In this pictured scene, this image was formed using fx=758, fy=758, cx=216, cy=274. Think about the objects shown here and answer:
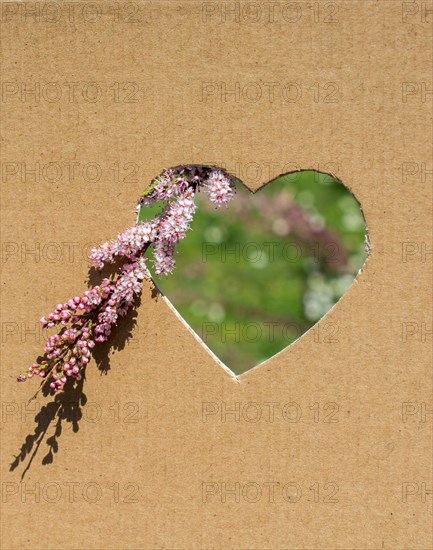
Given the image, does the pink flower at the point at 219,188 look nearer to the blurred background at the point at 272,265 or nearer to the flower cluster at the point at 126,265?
the flower cluster at the point at 126,265

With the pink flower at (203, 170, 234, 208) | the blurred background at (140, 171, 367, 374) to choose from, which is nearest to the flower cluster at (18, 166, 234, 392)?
the pink flower at (203, 170, 234, 208)

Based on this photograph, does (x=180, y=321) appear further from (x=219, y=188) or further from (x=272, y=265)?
(x=272, y=265)

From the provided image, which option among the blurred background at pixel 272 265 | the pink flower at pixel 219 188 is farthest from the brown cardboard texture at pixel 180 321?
the blurred background at pixel 272 265

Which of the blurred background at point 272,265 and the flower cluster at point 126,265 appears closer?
the flower cluster at point 126,265

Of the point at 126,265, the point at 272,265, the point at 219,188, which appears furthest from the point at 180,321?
the point at 272,265

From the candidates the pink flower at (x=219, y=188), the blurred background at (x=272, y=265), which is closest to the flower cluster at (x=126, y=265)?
the pink flower at (x=219, y=188)

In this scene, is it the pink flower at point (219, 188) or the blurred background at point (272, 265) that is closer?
the pink flower at point (219, 188)

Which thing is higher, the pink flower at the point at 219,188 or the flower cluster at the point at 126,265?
the pink flower at the point at 219,188
